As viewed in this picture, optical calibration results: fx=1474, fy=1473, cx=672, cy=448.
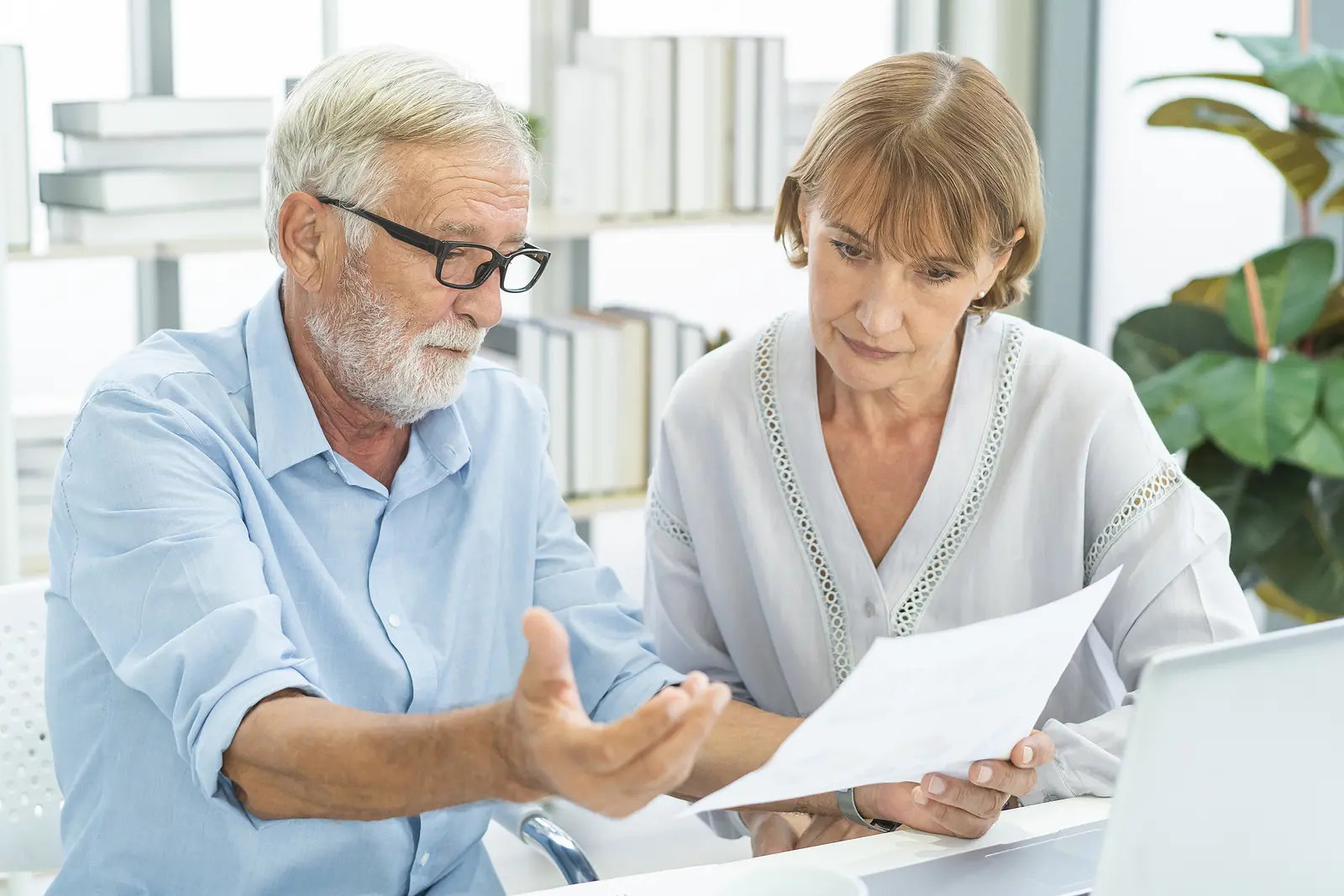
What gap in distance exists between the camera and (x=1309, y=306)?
8.35 feet

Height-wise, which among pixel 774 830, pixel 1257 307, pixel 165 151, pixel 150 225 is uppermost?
pixel 165 151

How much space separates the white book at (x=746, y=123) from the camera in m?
3.15

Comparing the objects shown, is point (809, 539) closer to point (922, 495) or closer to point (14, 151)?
point (922, 495)

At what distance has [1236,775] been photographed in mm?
921

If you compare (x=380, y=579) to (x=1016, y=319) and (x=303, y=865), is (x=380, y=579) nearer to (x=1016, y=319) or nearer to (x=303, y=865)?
(x=303, y=865)

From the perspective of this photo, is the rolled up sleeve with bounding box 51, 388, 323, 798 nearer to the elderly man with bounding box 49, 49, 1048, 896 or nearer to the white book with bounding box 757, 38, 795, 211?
the elderly man with bounding box 49, 49, 1048, 896

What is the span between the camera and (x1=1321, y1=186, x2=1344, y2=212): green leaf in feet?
8.56

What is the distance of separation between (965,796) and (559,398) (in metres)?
1.88

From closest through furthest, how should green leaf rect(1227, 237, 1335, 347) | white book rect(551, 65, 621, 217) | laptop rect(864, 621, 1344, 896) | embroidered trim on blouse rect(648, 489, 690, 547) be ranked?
laptop rect(864, 621, 1344, 896)
embroidered trim on blouse rect(648, 489, 690, 547)
green leaf rect(1227, 237, 1335, 347)
white book rect(551, 65, 621, 217)

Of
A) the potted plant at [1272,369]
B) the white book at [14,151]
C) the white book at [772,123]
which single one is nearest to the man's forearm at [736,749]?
the potted plant at [1272,369]

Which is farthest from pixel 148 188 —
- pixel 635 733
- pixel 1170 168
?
pixel 1170 168

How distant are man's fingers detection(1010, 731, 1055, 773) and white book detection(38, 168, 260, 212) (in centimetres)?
200

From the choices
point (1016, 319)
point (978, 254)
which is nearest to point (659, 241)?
point (1016, 319)

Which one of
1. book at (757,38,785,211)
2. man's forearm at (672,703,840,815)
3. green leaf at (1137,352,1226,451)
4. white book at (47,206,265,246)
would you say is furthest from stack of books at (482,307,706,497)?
man's forearm at (672,703,840,815)
